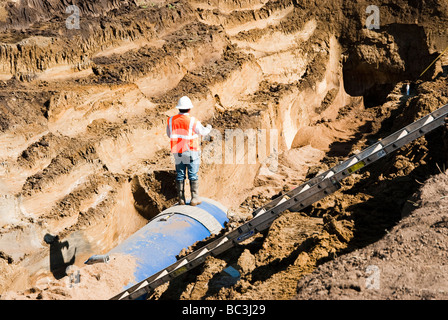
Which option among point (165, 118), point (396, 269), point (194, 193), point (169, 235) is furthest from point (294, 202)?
point (165, 118)

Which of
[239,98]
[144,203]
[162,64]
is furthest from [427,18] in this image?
[144,203]

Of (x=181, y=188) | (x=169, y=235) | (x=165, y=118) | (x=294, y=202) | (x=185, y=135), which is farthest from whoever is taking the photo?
(x=165, y=118)

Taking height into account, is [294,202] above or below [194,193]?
below

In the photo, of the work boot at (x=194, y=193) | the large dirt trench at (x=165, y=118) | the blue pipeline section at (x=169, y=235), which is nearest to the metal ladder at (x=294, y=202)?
the large dirt trench at (x=165, y=118)

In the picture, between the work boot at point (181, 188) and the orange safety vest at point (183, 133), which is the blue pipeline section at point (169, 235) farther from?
the orange safety vest at point (183, 133)

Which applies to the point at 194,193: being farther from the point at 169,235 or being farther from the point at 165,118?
the point at 165,118

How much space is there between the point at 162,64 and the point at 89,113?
251cm

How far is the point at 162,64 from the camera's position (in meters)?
11.7

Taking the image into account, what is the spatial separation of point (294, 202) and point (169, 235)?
8.23ft

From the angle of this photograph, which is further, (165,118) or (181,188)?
(165,118)

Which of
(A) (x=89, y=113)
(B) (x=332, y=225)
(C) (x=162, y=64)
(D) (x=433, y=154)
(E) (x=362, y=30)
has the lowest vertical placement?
(B) (x=332, y=225)

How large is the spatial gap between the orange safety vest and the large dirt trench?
157cm

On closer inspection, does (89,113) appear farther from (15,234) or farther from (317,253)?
(317,253)

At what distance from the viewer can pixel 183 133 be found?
23.6 ft
